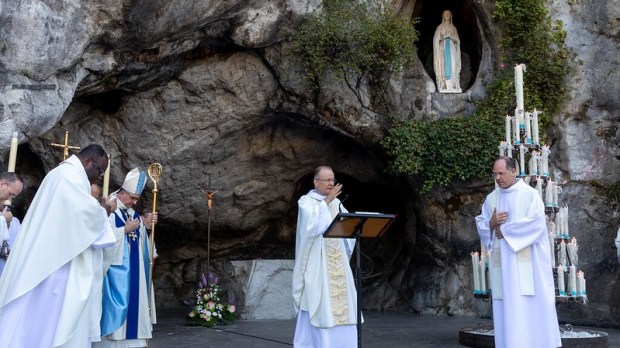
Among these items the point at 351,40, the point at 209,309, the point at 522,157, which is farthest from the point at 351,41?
the point at 209,309

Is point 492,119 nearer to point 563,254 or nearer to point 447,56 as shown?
point 447,56

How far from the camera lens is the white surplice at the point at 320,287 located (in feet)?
23.4

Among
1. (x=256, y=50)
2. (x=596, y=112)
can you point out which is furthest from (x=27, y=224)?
(x=596, y=112)

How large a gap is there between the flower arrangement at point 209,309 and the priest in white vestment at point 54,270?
5.59 meters

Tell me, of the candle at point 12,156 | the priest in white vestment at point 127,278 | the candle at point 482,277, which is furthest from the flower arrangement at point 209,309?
the candle at point 12,156

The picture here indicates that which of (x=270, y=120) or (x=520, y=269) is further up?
(x=270, y=120)

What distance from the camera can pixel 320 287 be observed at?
7230 mm

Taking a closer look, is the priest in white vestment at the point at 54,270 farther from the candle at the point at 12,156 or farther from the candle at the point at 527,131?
the candle at the point at 527,131

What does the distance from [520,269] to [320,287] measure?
6.66 feet

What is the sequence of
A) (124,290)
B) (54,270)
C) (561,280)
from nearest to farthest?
(54,270) < (124,290) < (561,280)

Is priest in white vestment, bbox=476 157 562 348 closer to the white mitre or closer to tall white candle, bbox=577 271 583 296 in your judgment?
tall white candle, bbox=577 271 583 296

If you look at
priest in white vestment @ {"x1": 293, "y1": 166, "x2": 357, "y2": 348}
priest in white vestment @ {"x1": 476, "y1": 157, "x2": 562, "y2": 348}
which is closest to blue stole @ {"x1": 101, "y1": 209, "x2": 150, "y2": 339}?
priest in white vestment @ {"x1": 293, "y1": 166, "x2": 357, "y2": 348}

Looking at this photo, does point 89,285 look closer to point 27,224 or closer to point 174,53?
point 27,224

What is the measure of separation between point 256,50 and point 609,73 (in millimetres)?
6074
